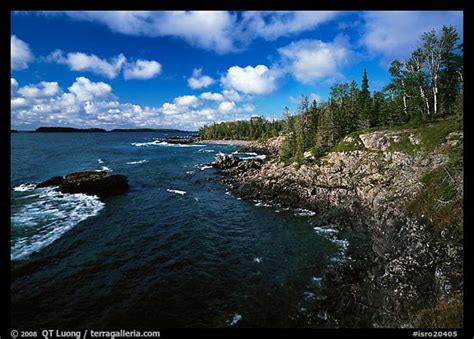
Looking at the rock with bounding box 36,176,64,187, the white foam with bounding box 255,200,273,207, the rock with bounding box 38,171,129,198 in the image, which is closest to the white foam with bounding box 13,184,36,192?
the rock with bounding box 36,176,64,187

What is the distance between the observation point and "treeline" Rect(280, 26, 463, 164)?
3822 centimetres

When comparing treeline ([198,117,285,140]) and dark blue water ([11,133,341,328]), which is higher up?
treeline ([198,117,285,140])

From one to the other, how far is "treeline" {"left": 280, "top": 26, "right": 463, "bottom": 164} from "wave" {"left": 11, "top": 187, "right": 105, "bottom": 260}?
32955mm

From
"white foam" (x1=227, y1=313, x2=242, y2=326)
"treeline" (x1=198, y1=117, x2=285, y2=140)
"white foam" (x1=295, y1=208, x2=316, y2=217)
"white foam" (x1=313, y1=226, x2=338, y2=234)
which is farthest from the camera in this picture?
"treeline" (x1=198, y1=117, x2=285, y2=140)

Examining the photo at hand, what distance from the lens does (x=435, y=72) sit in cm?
3928

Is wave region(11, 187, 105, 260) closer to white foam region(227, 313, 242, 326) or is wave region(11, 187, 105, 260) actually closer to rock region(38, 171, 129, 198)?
rock region(38, 171, 129, 198)

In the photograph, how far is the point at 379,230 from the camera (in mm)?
23141

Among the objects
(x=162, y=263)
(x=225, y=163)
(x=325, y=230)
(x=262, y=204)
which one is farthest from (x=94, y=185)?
(x=325, y=230)

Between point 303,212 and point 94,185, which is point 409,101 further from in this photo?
point 94,185

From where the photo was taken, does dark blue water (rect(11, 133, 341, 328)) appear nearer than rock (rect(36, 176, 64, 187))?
Yes
